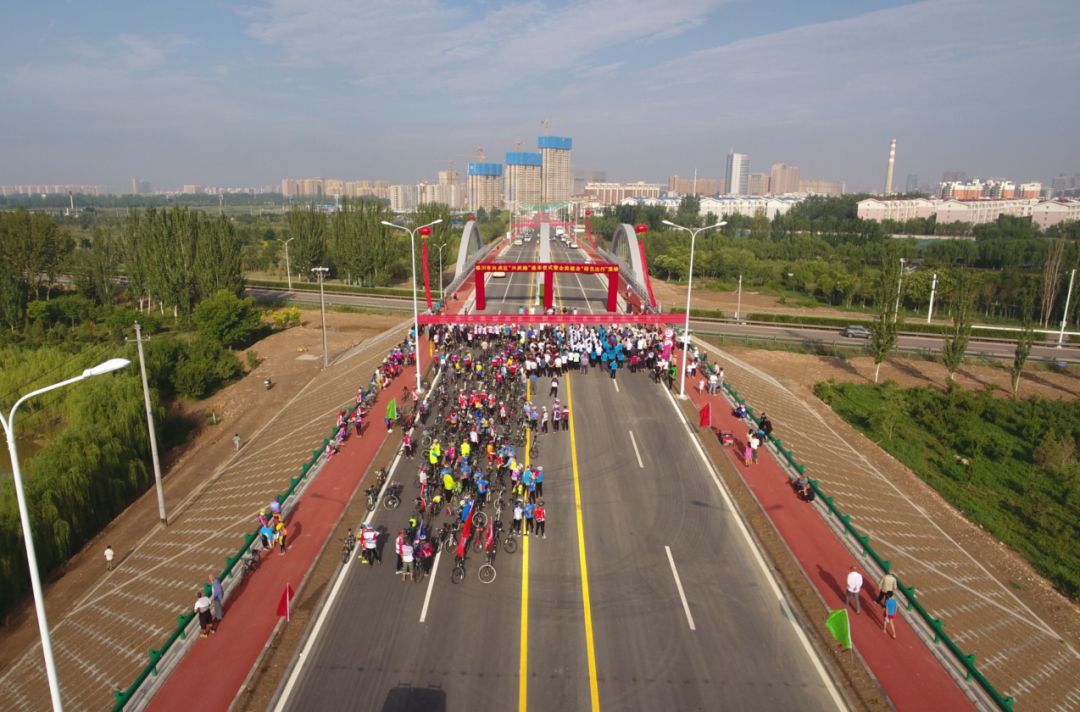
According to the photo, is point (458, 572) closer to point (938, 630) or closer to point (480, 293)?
point (938, 630)

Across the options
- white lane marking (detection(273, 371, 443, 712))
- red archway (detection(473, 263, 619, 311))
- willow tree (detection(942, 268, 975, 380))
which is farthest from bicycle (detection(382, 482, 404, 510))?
willow tree (detection(942, 268, 975, 380))

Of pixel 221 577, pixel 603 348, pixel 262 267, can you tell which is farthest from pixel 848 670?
pixel 262 267

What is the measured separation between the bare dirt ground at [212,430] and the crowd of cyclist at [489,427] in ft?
37.9

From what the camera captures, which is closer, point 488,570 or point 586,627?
point 586,627

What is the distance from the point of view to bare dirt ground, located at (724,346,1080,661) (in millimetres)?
21938

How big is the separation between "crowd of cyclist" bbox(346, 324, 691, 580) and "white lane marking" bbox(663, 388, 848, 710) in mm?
5642

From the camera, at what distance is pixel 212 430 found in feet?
133

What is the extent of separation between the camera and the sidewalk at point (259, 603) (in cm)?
1395

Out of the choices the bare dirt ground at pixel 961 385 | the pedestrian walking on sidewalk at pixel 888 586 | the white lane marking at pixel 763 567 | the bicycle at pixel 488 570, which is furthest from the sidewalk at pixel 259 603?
the bare dirt ground at pixel 961 385

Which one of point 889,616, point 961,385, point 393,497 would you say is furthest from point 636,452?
point 961,385

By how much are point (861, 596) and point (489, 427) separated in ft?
45.8

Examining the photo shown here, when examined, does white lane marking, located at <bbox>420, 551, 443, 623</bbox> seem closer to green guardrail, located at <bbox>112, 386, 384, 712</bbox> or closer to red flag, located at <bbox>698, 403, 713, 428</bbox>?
green guardrail, located at <bbox>112, 386, 384, 712</bbox>

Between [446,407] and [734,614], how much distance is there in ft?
55.1

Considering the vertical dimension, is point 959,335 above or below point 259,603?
above
